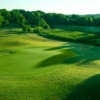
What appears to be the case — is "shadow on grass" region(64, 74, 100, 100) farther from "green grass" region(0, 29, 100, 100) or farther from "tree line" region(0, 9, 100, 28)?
"tree line" region(0, 9, 100, 28)

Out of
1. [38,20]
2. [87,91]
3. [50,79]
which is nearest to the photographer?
[87,91]

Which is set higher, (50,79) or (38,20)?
(38,20)

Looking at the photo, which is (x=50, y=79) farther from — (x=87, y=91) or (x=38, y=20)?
(x=38, y=20)

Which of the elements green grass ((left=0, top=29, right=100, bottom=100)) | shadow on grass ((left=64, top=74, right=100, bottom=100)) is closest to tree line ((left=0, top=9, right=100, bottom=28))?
green grass ((left=0, top=29, right=100, bottom=100))

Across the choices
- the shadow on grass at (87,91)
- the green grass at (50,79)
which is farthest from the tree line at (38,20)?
the shadow on grass at (87,91)

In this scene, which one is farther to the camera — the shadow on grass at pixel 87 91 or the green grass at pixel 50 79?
the green grass at pixel 50 79

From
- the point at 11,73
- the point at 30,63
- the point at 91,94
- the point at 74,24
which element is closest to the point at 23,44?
the point at 30,63

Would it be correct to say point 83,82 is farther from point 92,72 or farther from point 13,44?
point 13,44

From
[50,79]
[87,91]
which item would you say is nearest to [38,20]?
[50,79]

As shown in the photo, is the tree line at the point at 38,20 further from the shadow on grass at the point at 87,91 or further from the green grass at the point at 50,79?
the shadow on grass at the point at 87,91
